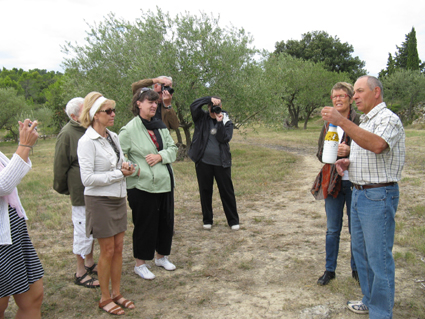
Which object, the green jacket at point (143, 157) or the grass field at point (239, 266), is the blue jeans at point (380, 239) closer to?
the grass field at point (239, 266)

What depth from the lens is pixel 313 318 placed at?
114 inches

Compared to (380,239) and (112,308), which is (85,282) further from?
(380,239)

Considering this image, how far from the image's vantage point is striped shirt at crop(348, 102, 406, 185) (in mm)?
2482

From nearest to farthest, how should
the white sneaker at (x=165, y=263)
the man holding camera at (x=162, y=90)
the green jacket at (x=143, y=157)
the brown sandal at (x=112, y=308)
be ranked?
the brown sandal at (x=112, y=308), the green jacket at (x=143, y=157), the white sneaker at (x=165, y=263), the man holding camera at (x=162, y=90)

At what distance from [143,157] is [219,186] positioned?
195 cm

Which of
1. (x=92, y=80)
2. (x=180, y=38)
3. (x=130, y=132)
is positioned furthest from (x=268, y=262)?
(x=92, y=80)

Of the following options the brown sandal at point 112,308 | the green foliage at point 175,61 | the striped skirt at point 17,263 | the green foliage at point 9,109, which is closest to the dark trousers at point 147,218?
the brown sandal at point 112,308

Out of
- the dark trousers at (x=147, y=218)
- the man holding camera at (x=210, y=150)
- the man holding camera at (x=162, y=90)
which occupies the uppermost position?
the man holding camera at (x=162, y=90)

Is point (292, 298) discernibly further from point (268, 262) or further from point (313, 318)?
point (268, 262)

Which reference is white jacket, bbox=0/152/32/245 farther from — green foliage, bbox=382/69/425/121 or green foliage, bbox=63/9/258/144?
green foliage, bbox=382/69/425/121

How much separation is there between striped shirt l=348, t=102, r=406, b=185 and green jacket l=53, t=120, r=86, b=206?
2.82m

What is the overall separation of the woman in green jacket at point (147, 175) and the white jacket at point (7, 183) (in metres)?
1.55

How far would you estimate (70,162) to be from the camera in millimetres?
3656

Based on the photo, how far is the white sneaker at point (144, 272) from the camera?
152 inches
